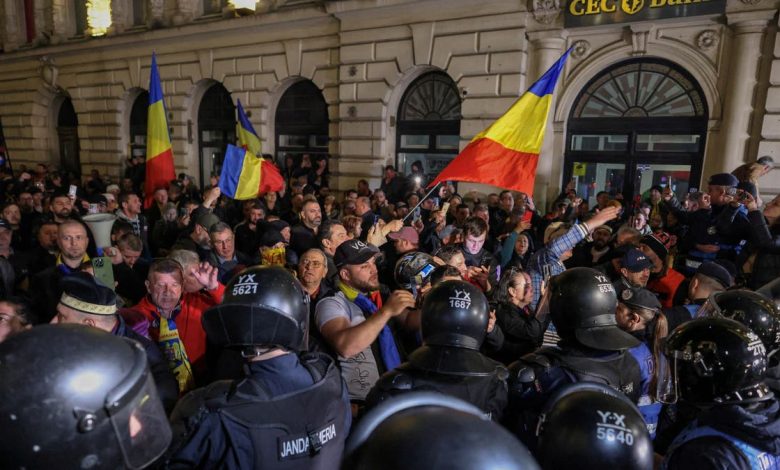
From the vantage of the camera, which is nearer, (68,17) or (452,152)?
(452,152)

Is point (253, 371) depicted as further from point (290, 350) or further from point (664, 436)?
point (664, 436)

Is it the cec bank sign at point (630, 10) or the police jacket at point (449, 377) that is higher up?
the cec bank sign at point (630, 10)

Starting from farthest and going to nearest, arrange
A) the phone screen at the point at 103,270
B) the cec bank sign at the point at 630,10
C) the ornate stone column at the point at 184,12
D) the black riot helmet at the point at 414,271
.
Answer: the ornate stone column at the point at 184,12 → the cec bank sign at the point at 630,10 → the phone screen at the point at 103,270 → the black riot helmet at the point at 414,271

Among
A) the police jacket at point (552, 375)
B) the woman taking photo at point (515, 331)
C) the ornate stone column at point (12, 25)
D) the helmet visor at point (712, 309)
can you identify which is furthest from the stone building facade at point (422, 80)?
the police jacket at point (552, 375)

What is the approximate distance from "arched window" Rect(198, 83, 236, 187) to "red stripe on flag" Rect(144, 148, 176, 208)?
7211 millimetres

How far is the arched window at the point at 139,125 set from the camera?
52.9ft

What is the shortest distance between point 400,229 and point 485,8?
282 inches

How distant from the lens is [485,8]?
985 cm

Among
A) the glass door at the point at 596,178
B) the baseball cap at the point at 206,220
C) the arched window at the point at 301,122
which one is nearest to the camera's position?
the baseball cap at the point at 206,220

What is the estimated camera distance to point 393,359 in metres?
2.67

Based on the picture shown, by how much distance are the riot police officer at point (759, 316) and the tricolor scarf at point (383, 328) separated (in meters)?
1.63

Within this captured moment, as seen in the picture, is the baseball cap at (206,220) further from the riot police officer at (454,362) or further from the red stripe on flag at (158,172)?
the riot police officer at (454,362)

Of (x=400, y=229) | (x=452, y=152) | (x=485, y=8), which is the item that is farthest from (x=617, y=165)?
(x=400, y=229)

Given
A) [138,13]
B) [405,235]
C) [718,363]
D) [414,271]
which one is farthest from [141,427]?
[138,13]
